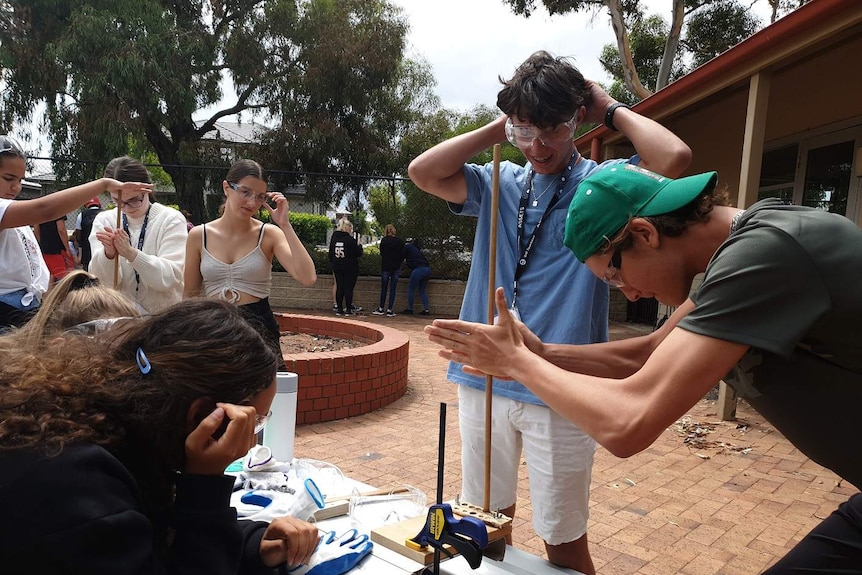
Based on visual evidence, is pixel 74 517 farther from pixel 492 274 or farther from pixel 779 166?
pixel 779 166

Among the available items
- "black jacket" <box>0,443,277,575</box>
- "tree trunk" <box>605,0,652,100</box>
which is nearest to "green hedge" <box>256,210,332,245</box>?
"tree trunk" <box>605,0,652,100</box>

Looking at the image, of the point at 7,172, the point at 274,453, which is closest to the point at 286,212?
the point at 7,172

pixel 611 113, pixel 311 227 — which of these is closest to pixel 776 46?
pixel 611 113

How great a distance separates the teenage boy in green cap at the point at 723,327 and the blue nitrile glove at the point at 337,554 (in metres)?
0.53

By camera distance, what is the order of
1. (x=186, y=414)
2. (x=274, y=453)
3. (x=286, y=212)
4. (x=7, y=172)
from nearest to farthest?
1. (x=186, y=414)
2. (x=274, y=453)
3. (x=7, y=172)
4. (x=286, y=212)

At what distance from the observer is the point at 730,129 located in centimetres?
774

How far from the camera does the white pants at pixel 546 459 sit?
1.77 m

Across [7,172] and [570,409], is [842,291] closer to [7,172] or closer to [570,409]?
[570,409]

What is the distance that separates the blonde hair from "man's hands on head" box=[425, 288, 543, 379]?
0.95 m

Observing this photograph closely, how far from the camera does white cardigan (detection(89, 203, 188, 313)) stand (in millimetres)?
2865

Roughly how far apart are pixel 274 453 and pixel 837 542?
5.31 ft

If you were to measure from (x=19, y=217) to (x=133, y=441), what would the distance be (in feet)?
6.67

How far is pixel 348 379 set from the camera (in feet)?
15.8

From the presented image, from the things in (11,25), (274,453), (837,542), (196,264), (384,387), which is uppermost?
(11,25)
